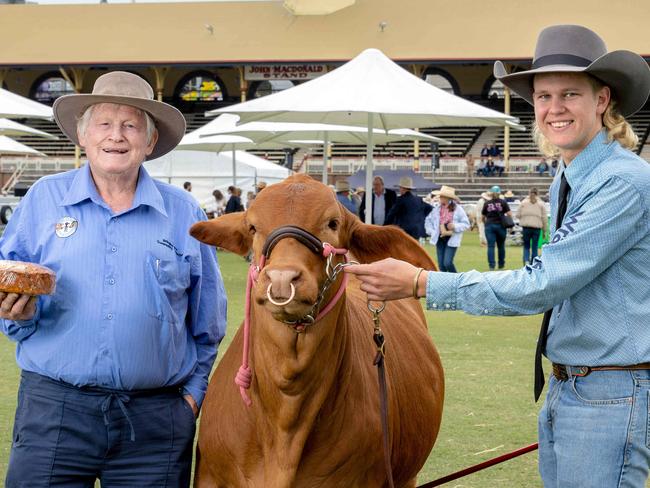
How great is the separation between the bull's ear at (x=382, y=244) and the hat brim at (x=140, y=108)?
89 centimetres

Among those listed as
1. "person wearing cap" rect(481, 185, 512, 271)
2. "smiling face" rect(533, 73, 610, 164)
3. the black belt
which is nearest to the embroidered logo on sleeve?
"smiling face" rect(533, 73, 610, 164)

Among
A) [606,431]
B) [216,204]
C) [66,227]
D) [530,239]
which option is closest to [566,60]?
[606,431]

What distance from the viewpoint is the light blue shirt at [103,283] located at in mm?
3590

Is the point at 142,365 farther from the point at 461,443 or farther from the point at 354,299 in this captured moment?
the point at 461,443

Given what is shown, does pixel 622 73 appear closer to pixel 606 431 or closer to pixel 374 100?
pixel 606 431

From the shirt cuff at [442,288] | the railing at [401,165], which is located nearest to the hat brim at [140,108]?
the shirt cuff at [442,288]

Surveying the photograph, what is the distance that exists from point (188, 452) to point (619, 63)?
2.18 meters

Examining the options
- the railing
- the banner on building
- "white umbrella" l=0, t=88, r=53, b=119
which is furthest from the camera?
the banner on building

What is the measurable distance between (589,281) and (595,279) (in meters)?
0.06

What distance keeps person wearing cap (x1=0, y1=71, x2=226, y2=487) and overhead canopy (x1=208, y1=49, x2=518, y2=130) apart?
905 cm

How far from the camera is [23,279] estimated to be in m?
3.32

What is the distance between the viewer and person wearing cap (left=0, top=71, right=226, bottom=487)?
3596 mm

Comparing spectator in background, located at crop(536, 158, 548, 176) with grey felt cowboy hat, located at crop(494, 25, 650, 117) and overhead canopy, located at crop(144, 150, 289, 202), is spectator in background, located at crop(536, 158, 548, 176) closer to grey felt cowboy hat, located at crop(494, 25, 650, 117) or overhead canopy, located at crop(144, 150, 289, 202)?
overhead canopy, located at crop(144, 150, 289, 202)

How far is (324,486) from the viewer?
358 centimetres
